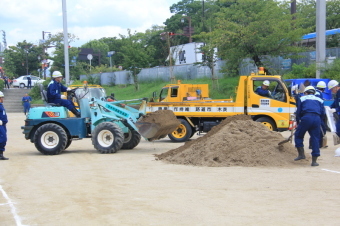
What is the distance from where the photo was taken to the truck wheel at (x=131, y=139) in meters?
14.9

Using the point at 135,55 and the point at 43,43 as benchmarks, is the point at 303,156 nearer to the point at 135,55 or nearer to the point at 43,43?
the point at 135,55

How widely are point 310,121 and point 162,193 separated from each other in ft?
14.3

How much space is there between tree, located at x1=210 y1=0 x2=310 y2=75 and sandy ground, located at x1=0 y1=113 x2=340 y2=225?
17426 mm

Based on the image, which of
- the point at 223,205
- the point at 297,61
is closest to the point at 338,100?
the point at 223,205

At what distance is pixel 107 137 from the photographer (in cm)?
1380

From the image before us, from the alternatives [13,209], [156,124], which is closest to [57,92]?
[156,124]

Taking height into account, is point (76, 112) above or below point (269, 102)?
below

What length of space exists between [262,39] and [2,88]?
31.7 metres

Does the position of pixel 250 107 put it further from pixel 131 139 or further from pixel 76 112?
pixel 76 112

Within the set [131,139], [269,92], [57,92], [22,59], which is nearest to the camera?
[57,92]

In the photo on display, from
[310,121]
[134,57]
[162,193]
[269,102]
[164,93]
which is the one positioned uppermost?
[134,57]

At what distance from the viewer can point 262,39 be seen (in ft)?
92.0

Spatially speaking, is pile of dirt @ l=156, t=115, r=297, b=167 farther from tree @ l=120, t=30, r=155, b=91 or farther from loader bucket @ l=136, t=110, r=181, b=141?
tree @ l=120, t=30, r=155, b=91

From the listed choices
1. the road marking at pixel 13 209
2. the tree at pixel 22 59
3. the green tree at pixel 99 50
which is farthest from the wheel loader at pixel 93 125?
the green tree at pixel 99 50
